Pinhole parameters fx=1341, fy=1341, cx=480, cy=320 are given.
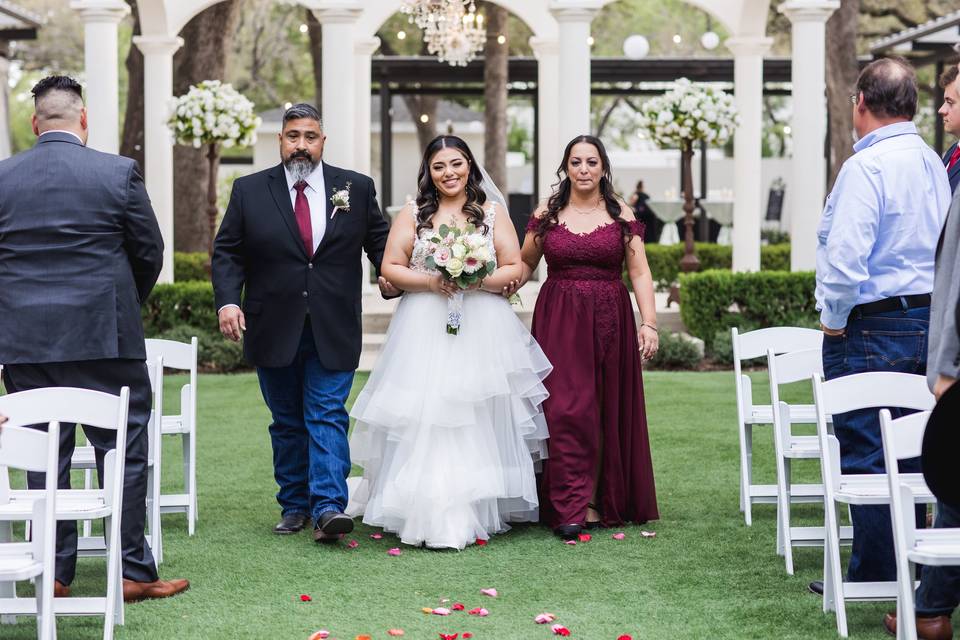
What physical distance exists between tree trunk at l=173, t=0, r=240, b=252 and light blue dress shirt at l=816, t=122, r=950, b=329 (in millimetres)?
14289

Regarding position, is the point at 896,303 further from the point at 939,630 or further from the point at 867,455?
Result: the point at 939,630

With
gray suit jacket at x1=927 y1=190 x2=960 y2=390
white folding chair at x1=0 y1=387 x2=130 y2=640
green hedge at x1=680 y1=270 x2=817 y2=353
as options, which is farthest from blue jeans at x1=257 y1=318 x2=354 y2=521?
green hedge at x1=680 y1=270 x2=817 y2=353

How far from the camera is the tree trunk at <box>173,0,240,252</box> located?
19.0 metres

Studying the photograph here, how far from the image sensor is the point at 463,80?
24.2m

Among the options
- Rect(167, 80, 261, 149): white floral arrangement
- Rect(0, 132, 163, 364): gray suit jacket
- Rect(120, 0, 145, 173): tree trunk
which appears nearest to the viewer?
Rect(0, 132, 163, 364): gray suit jacket

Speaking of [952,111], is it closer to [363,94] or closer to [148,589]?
[148,589]

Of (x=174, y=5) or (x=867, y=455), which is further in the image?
(x=174, y=5)

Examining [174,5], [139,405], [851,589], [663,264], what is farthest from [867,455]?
[663,264]

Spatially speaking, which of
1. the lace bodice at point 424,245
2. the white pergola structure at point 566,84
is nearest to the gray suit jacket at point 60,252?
the lace bodice at point 424,245

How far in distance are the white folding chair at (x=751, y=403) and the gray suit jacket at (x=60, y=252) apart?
3.27 meters

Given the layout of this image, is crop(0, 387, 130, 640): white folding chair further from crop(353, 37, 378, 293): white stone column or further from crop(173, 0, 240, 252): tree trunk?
crop(173, 0, 240, 252): tree trunk

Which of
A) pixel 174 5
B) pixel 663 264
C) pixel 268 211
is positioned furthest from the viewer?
pixel 663 264

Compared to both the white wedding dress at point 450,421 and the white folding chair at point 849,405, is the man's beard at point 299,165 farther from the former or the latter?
the white folding chair at point 849,405

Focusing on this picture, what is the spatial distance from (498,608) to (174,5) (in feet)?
39.0
